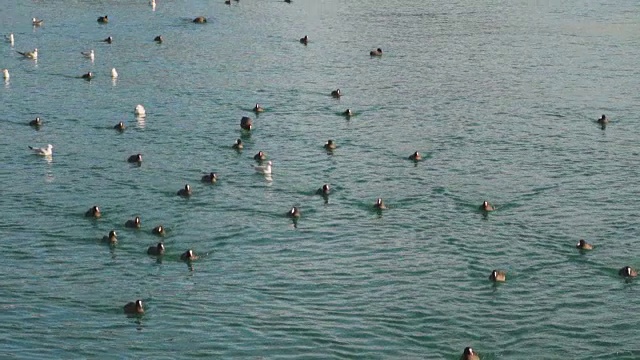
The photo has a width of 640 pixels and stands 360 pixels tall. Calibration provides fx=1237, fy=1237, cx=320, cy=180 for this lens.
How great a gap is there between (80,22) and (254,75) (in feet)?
60.5

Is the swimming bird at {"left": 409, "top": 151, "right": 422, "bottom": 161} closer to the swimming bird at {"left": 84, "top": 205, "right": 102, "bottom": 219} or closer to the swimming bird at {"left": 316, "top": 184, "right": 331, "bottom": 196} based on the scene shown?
the swimming bird at {"left": 316, "top": 184, "right": 331, "bottom": 196}

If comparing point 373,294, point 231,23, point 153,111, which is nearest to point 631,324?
point 373,294

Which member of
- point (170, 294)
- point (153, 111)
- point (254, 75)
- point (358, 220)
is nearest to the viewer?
point (170, 294)

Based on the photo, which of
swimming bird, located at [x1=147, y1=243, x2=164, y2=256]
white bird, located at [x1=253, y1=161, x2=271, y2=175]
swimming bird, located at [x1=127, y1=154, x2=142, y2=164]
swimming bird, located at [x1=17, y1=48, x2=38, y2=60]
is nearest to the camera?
swimming bird, located at [x1=147, y1=243, x2=164, y2=256]

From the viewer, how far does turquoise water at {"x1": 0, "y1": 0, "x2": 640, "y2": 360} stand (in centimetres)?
3075

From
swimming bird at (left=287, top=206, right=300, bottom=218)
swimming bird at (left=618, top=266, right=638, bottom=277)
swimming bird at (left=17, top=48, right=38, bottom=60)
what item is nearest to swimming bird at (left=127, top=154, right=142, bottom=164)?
swimming bird at (left=287, top=206, right=300, bottom=218)

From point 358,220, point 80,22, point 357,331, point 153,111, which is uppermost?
point 80,22

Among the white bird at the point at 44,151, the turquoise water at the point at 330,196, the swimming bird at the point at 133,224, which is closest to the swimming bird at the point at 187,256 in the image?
the turquoise water at the point at 330,196

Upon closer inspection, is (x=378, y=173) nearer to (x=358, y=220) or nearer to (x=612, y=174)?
(x=358, y=220)

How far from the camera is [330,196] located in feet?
133

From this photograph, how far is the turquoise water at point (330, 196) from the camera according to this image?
101 feet

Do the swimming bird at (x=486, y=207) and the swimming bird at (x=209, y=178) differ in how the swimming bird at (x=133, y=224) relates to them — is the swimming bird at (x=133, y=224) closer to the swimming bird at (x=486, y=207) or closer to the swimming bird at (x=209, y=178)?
the swimming bird at (x=209, y=178)

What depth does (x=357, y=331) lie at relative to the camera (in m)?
30.5

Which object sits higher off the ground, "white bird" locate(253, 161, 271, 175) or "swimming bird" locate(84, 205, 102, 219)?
"white bird" locate(253, 161, 271, 175)
